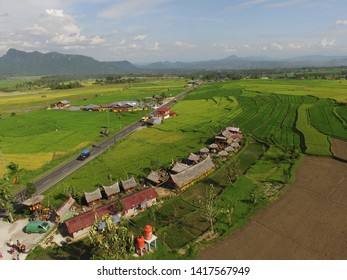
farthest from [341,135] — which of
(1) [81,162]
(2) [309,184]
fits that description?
(1) [81,162]

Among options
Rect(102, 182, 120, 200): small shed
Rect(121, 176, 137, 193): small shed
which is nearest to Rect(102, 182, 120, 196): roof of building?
Rect(102, 182, 120, 200): small shed

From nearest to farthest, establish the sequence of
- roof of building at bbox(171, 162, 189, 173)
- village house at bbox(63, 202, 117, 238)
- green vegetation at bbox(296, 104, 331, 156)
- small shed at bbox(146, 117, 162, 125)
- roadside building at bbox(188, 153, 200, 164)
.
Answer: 1. village house at bbox(63, 202, 117, 238)
2. roof of building at bbox(171, 162, 189, 173)
3. roadside building at bbox(188, 153, 200, 164)
4. green vegetation at bbox(296, 104, 331, 156)
5. small shed at bbox(146, 117, 162, 125)

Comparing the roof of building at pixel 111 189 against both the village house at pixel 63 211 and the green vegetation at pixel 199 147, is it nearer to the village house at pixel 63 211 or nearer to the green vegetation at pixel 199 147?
the green vegetation at pixel 199 147

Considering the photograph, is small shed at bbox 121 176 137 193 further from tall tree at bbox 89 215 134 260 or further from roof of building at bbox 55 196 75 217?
tall tree at bbox 89 215 134 260

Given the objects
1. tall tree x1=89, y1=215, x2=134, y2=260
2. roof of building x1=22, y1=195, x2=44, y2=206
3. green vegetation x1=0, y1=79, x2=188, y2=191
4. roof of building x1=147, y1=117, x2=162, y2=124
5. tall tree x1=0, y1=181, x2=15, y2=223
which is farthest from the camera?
roof of building x1=147, y1=117, x2=162, y2=124

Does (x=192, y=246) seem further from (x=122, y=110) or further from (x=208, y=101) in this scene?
(x=208, y=101)

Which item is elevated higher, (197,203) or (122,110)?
(122,110)

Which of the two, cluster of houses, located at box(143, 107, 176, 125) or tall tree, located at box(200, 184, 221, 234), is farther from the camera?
cluster of houses, located at box(143, 107, 176, 125)

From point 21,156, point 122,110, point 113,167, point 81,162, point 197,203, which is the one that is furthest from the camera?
point 122,110
